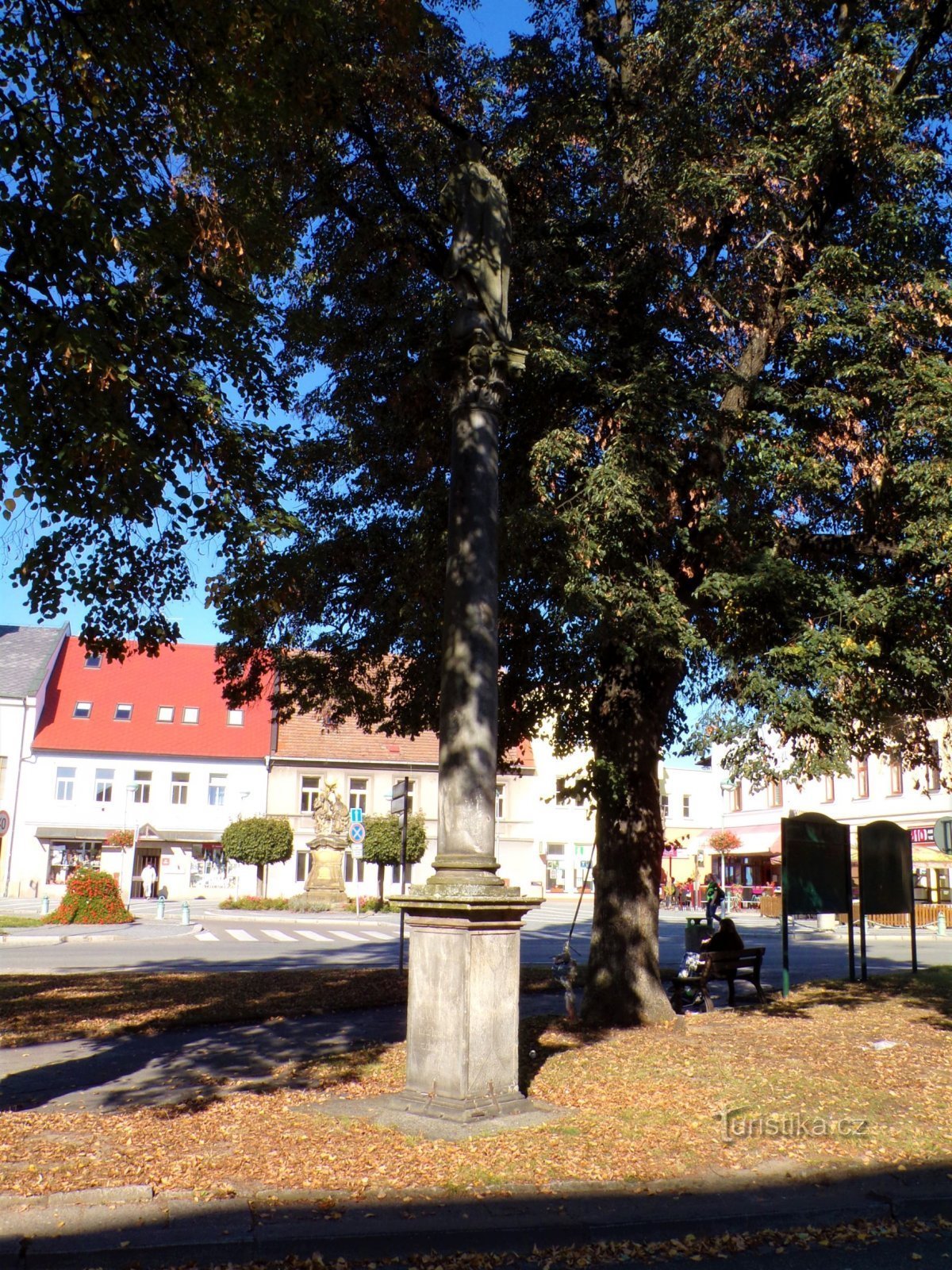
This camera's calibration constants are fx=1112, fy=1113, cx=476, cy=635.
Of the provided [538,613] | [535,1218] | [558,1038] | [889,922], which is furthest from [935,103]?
[889,922]

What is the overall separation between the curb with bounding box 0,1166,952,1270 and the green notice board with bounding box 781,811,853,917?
923 centimetres

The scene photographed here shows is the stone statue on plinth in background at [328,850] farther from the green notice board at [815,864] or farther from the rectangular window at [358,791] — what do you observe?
the green notice board at [815,864]

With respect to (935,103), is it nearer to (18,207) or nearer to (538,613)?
(538,613)

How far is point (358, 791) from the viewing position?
168 ft

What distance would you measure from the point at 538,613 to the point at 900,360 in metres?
4.43

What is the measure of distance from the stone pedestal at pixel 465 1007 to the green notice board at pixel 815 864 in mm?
8245

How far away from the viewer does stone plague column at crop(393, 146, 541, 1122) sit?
7.22 metres

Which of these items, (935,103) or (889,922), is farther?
(889,922)

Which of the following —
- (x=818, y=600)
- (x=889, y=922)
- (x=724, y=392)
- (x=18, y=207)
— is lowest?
(x=889, y=922)

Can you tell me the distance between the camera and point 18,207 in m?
7.27

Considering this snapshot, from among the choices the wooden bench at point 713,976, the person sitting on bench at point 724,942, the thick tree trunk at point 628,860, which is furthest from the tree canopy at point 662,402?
the person sitting on bench at point 724,942

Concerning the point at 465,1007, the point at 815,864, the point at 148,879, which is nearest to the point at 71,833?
the point at 148,879

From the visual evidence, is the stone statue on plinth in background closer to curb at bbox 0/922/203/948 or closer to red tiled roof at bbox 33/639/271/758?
→ curb at bbox 0/922/203/948

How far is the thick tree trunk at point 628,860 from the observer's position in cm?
1155
